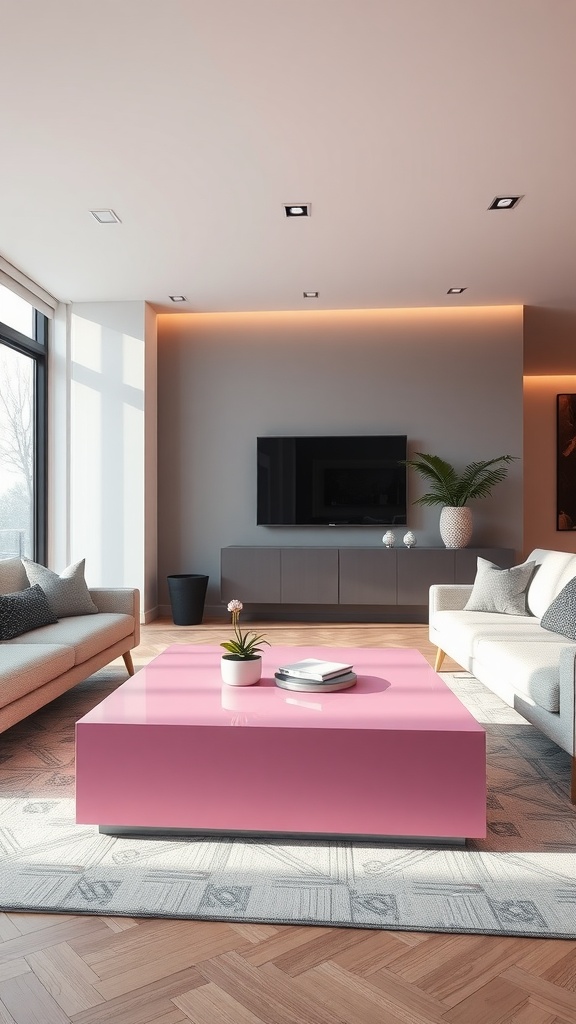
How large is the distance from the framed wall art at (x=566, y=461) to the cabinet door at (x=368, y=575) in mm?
4089

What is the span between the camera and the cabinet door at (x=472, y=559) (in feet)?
20.1

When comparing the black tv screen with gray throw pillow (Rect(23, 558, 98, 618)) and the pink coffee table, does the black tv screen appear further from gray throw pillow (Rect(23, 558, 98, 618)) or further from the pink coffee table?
the pink coffee table

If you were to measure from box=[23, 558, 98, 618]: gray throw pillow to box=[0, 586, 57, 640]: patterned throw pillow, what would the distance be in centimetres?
10

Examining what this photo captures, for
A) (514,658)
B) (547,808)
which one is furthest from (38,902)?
(514,658)

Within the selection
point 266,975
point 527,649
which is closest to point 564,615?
point 527,649

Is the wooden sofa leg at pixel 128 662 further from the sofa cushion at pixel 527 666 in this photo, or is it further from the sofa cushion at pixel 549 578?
the sofa cushion at pixel 549 578

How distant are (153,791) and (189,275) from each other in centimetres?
439

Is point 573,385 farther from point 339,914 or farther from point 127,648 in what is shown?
point 339,914

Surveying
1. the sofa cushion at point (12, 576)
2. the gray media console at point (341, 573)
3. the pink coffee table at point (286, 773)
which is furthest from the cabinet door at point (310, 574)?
the pink coffee table at point (286, 773)

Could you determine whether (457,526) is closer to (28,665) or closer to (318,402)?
(318,402)

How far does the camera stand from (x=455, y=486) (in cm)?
638

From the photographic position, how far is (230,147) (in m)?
3.68

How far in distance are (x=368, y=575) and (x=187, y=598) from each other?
1555 mm

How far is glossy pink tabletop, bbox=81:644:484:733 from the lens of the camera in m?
2.17
